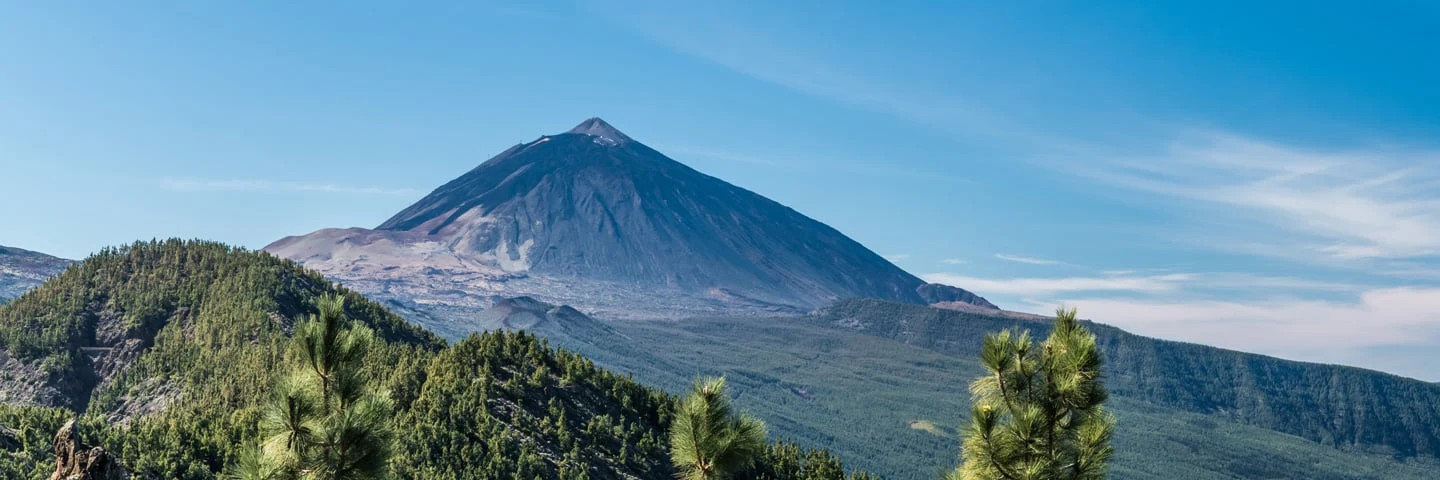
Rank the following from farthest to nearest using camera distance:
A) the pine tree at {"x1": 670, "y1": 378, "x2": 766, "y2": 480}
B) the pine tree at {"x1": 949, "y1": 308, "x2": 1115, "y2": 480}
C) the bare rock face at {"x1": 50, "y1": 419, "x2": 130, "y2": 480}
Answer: the pine tree at {"x1": 949, "y1": 308, "x2": 1115, "y2": 480}
the pine tree at {"x1": 670, "y1": 378, "x2": 766, "y2": 480}
the bare rock face at {"x1": 50, "y1": 419, "x2": 130, "y2": 480}

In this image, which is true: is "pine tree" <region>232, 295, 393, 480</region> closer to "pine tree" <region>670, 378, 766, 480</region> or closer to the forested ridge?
"pine tree" <region>670, 378, 766, 480</region>

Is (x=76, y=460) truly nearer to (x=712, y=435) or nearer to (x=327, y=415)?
(x=327, y=415)

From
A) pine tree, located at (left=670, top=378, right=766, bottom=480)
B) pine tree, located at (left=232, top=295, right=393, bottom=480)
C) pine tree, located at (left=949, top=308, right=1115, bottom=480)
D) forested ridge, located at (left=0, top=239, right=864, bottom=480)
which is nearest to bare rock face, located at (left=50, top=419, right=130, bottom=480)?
pine tree, located at (left=232, top=295, right=393, bottom=480)

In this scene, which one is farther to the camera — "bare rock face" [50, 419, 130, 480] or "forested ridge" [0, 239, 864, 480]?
"forested ridge" [0, 239, 864, 480]

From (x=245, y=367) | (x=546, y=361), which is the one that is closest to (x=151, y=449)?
(x=245, y=367)

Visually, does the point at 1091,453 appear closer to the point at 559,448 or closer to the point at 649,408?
the point at 559,448

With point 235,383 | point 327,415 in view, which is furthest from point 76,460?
point 235,383

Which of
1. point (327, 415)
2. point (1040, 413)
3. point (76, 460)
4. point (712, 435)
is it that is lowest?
point (76, 460)
